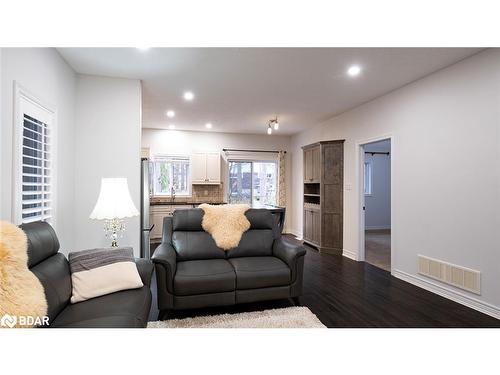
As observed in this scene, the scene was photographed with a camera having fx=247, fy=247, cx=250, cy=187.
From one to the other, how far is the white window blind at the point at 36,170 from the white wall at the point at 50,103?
0.19m

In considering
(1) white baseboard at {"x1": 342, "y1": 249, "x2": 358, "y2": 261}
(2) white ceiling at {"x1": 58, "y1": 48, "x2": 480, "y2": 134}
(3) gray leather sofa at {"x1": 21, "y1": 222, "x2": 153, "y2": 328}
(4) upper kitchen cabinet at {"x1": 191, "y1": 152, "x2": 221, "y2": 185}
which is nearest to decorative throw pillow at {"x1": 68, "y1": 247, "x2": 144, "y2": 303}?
(3) gray leather sofa at {"x1": 21, "y1": 222, "x2": 153, "y2": 328}

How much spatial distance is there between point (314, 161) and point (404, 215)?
223 centimetres

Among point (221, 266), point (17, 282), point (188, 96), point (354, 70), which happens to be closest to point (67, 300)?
point (17, 282)

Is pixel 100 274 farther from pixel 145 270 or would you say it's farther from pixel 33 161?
pixel 33 161

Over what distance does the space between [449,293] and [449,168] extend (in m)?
1.46

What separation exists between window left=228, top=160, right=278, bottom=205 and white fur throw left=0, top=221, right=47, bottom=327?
17.5 ft

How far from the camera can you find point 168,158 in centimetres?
624

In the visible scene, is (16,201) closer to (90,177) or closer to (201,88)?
(90,177)

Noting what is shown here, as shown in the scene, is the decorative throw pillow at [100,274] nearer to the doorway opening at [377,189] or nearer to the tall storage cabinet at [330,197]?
the tall storage cabinet at [330,197]

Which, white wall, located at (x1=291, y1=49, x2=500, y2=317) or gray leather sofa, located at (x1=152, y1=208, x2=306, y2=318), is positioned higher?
white wall, located at (x1=291, y1=49, x2=500, y2=317)

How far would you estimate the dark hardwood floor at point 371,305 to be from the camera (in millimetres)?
2330

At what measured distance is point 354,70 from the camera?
9.89 ft

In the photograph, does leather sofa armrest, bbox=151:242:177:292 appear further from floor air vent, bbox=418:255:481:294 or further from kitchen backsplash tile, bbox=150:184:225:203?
kitchen backsplash tile, bbox=150:184:225:203

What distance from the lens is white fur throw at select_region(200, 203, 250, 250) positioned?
2910 mm
